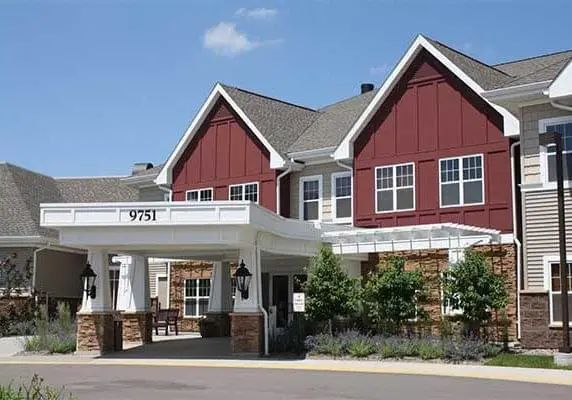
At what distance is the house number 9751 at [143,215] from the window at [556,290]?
1143 centimetres

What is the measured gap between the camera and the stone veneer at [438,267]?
2452 centimetres

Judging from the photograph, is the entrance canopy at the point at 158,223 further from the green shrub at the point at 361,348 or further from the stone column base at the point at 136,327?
the stone column base at the point at 136,327

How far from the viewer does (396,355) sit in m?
22.8

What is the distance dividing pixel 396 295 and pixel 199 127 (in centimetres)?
1423

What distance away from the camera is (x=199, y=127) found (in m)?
35.4

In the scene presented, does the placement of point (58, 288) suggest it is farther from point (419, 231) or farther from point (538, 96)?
point (538, 96)

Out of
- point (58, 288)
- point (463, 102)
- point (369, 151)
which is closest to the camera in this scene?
point (463, 102)

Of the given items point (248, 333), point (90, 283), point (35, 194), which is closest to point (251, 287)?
point (248, 333)

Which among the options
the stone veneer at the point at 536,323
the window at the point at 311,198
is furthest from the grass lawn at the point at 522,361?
the window at the point at 311,198

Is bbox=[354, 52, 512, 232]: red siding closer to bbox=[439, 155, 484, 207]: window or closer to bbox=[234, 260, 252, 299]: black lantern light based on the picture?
bbox=[439, 155, 484, 207]: window

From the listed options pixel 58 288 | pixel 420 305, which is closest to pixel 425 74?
pixel 420 305

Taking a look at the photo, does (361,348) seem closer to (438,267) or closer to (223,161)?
(438,267)

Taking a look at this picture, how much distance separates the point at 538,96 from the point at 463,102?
409 cm

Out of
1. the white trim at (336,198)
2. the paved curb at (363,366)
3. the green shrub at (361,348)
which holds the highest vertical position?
the white trim at (336,198)
